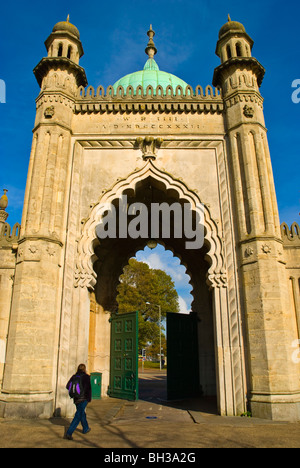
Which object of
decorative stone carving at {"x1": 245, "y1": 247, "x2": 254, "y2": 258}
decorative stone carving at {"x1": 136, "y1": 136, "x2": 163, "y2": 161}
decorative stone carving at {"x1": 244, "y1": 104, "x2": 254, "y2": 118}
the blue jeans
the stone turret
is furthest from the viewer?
decorative stone carving at {"x1": 136, "y1": 136, "x2": 163, "y2": 161}

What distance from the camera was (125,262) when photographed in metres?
15.8

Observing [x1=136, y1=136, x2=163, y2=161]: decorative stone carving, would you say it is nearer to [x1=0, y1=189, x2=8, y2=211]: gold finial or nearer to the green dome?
[x1=0, y1=189, x2=8, y2=211]: gold finial

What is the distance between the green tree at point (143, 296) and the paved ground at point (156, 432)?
27.1 meters

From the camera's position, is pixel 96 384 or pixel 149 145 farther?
pixel 96 384

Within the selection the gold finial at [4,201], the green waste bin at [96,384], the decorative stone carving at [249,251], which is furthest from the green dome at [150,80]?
the green waste bin at [96,384]

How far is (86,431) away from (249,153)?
349 inches

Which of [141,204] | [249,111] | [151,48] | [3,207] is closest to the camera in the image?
[249,111]

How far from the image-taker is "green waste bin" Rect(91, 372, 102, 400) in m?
13.1

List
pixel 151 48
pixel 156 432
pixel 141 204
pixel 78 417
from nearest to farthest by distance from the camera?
pixel 78 417, pixel 156 432, pixel 141 204, pixel 151 48

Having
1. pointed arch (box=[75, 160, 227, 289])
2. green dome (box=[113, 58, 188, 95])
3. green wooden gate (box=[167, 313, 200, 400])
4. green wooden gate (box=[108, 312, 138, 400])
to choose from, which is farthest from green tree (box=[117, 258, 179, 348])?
pointed arch (box=[75, 160, 227, 289])

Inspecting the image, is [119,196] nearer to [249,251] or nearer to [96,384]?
[249,251]

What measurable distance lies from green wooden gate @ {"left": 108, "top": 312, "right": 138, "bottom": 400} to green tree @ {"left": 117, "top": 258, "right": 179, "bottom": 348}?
22188 millimetres

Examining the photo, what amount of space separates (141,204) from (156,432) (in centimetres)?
873

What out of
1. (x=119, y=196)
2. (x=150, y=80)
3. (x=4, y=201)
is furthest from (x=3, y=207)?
(x=150, y=80)
